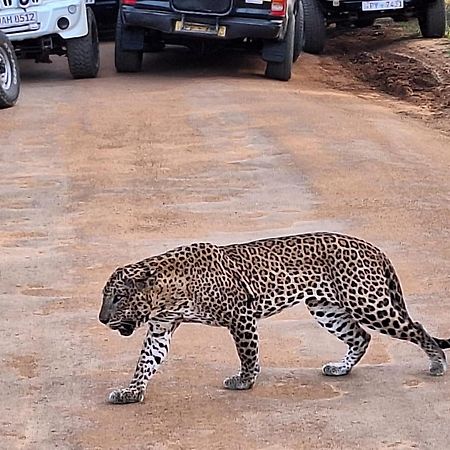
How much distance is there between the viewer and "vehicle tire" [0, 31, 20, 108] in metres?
15.9

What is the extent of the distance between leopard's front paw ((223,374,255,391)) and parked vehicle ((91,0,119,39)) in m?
16.8

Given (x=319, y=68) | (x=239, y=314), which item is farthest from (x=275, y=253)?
(x=319, y=68)

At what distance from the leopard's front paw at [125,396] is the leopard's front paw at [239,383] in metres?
0.45

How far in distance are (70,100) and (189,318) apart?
10.5 meters

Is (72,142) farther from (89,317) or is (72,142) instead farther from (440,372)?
(440,372)

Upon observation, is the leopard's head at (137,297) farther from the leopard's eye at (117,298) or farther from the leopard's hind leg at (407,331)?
the leopard's hind leg at (407,331)

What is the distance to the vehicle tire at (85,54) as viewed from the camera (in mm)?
17850

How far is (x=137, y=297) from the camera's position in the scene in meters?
6.06

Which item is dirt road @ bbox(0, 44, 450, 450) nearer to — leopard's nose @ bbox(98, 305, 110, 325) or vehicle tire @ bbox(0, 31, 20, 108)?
vehicle tire @ bbox(0, 31, 20, 108)

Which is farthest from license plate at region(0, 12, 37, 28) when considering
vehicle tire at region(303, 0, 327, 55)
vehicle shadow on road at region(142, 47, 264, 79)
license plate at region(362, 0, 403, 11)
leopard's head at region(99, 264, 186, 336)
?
leopard's head at region(99, 264, 186, 336)

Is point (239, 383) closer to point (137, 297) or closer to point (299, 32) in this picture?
point (137, 297)

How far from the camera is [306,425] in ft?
19.0

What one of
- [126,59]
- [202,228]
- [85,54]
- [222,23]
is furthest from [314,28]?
[202,228]

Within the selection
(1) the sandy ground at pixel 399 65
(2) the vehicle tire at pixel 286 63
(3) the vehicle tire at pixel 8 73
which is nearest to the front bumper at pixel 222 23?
(2) the vehicle tire at pixel 286 63
